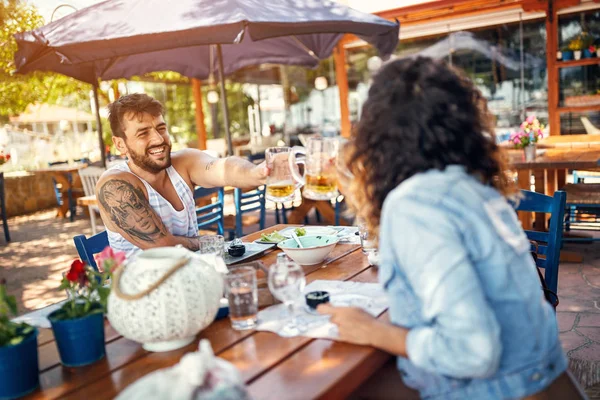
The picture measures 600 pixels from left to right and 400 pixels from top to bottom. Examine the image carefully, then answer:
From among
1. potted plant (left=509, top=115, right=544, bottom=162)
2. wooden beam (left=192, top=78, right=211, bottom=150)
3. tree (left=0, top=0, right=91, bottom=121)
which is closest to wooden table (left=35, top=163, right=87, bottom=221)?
tree (left=0, top=0, right=91, bottom=121)

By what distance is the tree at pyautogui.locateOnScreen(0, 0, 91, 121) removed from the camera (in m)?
8.36

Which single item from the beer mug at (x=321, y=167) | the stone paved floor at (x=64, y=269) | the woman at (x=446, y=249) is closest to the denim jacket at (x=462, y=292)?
the woman at (x=446, y=249)

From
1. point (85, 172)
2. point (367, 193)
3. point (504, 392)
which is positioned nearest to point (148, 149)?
point (367, 193)

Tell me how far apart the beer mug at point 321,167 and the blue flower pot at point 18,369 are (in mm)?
931

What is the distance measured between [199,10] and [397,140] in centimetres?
243

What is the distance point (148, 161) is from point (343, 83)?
7.12 metres

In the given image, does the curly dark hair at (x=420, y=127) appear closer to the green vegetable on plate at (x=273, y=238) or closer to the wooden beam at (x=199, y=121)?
the green vegetable on plate at (x=273, y=238)

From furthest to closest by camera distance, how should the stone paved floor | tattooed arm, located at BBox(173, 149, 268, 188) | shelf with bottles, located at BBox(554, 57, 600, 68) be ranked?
shelf with bottles, located at BBox(554, 57, 600, 68), the stone paved floor, tattooed arm, located at BBox(173, 149, 268, 188)

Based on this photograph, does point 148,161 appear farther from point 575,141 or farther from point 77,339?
point 575,141

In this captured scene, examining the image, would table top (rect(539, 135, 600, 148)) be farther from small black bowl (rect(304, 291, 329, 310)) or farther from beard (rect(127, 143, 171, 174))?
small black bowl (rect(304, 291, 329, 310))

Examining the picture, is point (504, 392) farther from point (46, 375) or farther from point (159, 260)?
point (46, 375)

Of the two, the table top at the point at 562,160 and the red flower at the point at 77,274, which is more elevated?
the red flower at the point at 77,274

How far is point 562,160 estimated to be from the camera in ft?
15.0

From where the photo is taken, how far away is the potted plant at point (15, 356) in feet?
3.98
